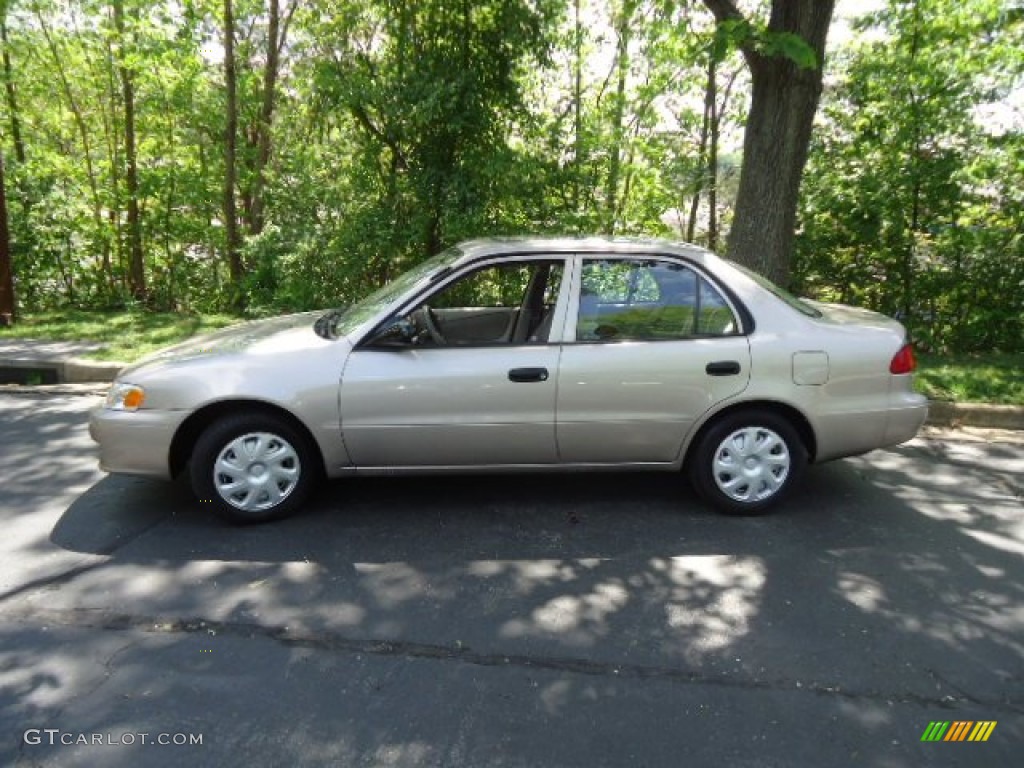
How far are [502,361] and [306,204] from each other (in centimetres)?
745

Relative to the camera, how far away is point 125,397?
157 inches

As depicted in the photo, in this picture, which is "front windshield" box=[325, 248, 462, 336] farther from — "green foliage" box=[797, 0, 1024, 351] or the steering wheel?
"green foliage" box=[797, 0, 1024, 351]

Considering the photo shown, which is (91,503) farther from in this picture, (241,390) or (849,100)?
(849,100)

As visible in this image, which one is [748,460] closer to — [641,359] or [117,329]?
[641,359]

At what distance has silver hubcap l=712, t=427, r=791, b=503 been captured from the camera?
13.6 feet

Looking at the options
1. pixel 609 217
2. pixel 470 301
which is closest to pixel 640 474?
pixel 470 301

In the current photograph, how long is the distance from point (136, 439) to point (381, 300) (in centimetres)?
152

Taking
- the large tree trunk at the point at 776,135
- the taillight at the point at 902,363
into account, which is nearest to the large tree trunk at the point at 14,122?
the large tree trunk at the point at 776,135

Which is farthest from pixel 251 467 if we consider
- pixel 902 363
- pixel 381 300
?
pixel 902 363

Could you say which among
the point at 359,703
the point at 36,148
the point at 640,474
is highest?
Result: the point at 36,148

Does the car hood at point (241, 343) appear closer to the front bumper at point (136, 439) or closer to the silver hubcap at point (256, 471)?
the front bumper at point (136, 439)

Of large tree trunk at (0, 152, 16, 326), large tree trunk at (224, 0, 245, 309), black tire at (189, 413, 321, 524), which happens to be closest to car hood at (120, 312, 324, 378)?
black tire at (189, 413, 321, 524)

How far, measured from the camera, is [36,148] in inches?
514

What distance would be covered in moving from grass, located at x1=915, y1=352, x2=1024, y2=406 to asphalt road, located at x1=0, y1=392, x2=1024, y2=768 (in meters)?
1.93
